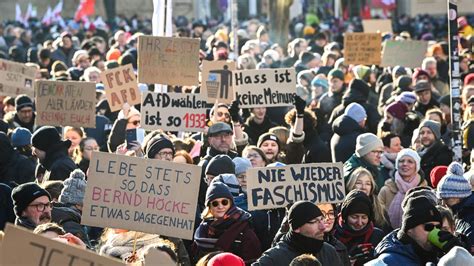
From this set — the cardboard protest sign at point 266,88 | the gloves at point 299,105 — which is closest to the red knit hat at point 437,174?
the gloves at point 299,105

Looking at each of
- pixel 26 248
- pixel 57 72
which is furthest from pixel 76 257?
pixel 57 72

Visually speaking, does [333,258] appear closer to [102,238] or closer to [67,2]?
[102,238]

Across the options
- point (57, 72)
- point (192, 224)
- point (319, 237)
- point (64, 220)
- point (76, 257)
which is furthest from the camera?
point (57, 72)

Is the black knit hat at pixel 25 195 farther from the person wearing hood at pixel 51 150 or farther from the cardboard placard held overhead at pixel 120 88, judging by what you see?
the cardboard placard held overhead at pixel 120 88

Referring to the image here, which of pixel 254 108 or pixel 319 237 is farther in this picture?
pixel 254 108

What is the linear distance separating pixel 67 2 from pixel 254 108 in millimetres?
43925

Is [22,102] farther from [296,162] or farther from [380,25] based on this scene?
[380,25]

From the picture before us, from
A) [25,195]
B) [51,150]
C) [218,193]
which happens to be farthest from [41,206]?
[51,150]

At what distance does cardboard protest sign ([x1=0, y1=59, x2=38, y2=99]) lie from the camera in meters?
16.1

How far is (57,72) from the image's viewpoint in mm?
17859

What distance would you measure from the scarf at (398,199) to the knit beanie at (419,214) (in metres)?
2.33

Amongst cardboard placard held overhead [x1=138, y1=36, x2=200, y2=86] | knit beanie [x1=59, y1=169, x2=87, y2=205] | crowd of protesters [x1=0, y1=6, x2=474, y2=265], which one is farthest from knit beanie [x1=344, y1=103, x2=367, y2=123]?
knit beanie [x1=59, y1=169, x2=87, y2=205]

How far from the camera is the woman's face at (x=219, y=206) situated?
888cm

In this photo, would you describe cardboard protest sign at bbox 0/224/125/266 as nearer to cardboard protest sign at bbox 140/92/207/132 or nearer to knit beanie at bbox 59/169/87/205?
knit beanie at bbox 59/169/87/205
